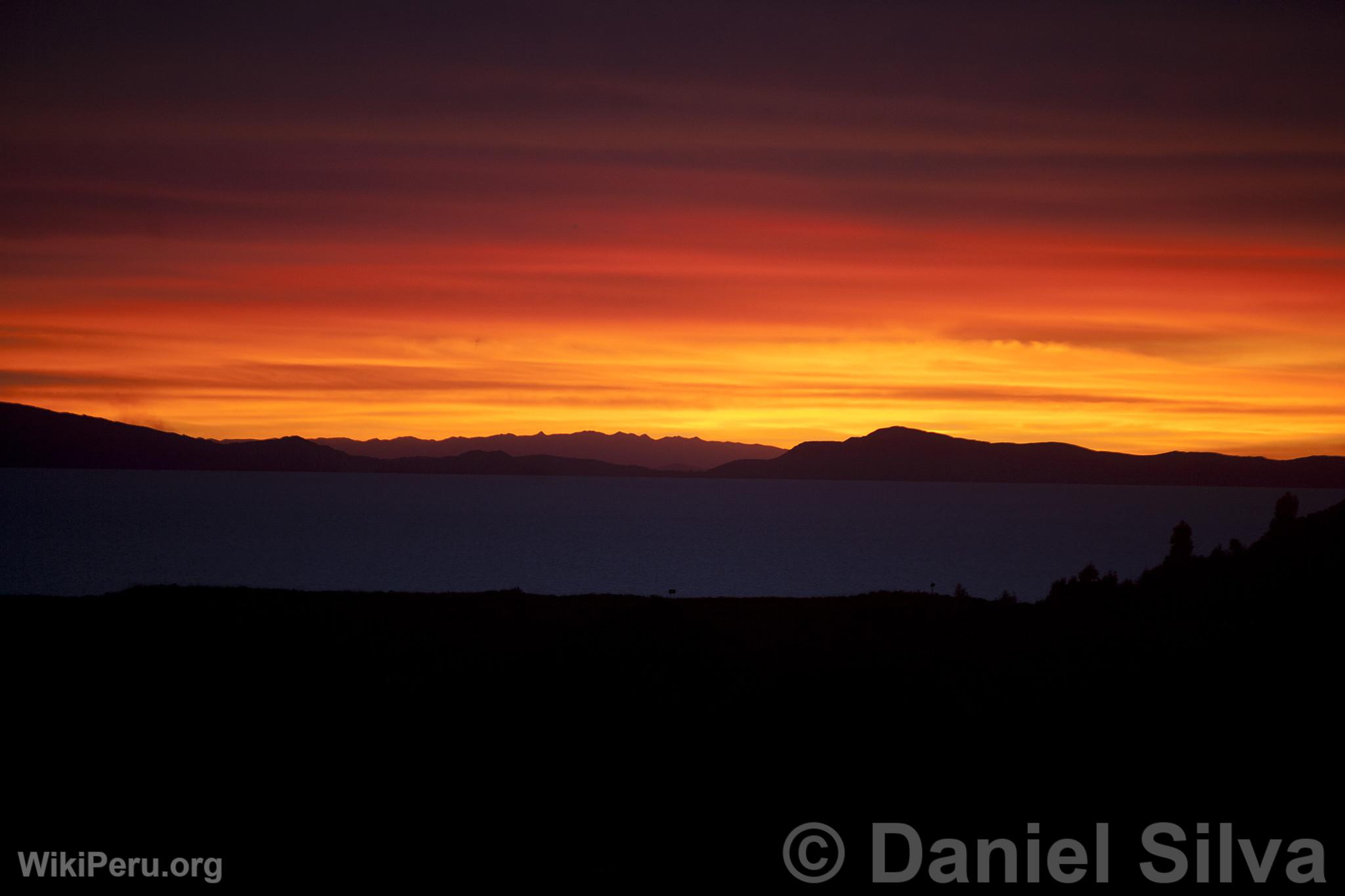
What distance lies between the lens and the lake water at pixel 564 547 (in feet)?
220

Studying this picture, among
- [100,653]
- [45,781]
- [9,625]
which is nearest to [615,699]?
[45,781]

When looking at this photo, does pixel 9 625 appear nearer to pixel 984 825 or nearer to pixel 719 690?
pixel 719 690

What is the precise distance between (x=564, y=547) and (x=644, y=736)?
81.7 m

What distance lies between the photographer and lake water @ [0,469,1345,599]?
6719cm

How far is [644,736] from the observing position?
15031 millimetres

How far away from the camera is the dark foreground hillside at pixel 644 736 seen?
471 inches

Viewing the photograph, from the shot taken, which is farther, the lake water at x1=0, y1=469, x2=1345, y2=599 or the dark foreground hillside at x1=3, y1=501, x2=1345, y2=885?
the lake water at x1=0, y1=469, x2=1345, y2=599

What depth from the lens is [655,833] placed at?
1211cm

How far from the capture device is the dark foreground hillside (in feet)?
39.2

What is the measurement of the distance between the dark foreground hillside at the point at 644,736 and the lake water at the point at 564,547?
4033 centimetres

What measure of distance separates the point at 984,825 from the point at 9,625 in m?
21.9

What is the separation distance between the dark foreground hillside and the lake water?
40.3 meters

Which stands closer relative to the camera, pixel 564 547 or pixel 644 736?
pixel 644 736

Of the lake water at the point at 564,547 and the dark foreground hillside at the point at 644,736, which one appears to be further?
the lake water at the point at 564,547
